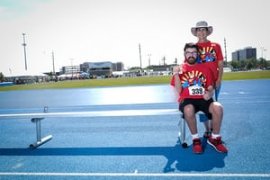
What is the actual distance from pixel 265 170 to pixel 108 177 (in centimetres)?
206

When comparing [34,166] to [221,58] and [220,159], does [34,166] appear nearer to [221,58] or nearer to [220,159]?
[220,159]

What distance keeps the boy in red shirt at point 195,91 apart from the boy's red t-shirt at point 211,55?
11 cm

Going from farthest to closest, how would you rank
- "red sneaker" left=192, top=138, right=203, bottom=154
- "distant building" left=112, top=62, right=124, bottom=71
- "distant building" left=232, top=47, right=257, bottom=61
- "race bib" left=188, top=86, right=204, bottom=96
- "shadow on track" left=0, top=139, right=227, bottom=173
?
"distant building" left=112, top=62, right=124, bottom=71, "distant building" left=232, top=47, right=257, bottom=61, "race bib" left=188, top=86, right=204, bottom=96, "red sneaker" left=192, top=138, right=203, bottom=154, "shadow on track" left=0, top=139, right=227, bottom=173

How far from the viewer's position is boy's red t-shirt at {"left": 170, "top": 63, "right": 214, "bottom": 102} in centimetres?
488

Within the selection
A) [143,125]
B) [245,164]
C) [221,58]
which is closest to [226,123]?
[143,125]

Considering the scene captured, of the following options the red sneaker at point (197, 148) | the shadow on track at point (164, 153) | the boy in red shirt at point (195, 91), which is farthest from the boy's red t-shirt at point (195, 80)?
the shadow on track at point (164, 153)

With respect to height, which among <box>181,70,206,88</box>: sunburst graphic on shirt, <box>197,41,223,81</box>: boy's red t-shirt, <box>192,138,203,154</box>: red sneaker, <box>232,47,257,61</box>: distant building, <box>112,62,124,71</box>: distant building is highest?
<box>232,47,257,61</box>: distant building

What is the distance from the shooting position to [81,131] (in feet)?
22.7

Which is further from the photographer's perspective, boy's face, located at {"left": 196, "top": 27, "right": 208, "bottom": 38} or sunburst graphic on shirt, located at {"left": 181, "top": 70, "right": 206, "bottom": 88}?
boy's face, located at {"left": 196, "top": 27, "right": 208, "bottom": 38}

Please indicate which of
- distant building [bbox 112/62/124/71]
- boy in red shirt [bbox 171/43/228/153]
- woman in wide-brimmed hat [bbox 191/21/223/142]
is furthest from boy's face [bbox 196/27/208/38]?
distant building [bbox 112/62/124/71]

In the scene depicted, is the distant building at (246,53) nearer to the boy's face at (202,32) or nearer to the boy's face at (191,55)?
the boy's face at (202,32)

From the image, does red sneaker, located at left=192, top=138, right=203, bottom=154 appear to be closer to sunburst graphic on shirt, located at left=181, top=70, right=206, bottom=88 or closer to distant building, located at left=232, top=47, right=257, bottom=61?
sunburst graphic on shirt, located at left=181, top=70, right=206, bottom=88

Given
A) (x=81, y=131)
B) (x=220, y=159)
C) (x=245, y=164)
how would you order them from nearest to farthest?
(x=245, y=164)
(x=220, y=159)
(x=81, y=131)

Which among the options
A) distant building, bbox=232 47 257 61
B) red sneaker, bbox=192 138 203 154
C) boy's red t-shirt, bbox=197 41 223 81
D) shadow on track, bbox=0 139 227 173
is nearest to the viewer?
shadow on track, bbox=0 139 227 173
